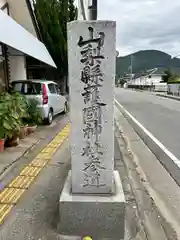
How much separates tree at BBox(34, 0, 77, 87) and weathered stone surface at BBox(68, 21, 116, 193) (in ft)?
52.1

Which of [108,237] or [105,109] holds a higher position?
[105,109]

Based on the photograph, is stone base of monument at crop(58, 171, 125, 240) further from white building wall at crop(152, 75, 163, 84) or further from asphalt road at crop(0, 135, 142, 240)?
white building wall at crop(152, 75, 163, 84)

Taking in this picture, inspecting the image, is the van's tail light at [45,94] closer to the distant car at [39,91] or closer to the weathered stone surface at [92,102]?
the distant car at [39,91]

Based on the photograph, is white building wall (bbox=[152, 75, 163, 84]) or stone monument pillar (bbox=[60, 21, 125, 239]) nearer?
stone monument pillar (bbox=[60, 21, 125, 239])

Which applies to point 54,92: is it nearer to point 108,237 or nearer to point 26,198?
point 26,198

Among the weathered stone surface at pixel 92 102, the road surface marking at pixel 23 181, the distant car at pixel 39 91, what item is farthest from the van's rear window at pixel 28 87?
→ the weathered stone surface at pixel 92 102

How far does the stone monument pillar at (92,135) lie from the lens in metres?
2.64

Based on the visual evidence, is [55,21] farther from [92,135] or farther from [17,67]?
[92,135]

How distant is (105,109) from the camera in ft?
9.15

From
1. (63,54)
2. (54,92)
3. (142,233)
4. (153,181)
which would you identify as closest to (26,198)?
(142,233)

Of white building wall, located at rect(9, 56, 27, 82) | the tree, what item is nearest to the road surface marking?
white building wall, located at rect(9, 56, 27, 82)

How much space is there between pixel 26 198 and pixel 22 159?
185 centimetres

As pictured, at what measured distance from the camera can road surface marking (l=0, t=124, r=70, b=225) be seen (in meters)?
3.56

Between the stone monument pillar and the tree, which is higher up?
the tree
